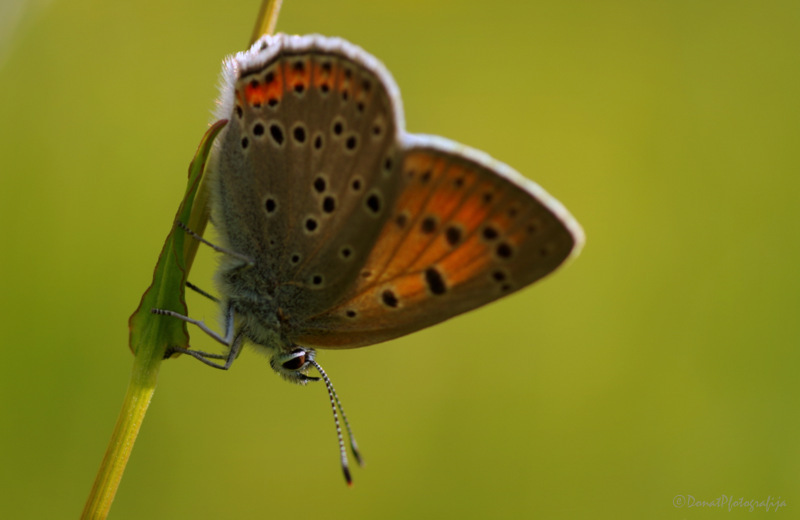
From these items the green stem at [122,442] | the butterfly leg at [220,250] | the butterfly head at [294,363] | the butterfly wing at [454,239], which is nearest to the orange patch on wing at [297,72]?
the butterfly wing at [454,239]

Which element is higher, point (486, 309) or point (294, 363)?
point (486, 309)

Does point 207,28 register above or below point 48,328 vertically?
above

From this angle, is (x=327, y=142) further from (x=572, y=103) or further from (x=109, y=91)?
(x=572, y=103)

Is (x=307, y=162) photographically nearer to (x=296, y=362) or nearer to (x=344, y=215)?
(x=344, y=215)

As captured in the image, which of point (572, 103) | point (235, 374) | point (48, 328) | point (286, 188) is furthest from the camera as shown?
point (572, 103)

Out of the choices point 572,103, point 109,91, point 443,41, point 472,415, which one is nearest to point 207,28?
point 109,91

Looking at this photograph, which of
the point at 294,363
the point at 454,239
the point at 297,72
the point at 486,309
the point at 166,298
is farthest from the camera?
the point at 486,309

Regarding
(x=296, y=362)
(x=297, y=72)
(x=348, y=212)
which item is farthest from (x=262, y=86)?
(x=296, y=362)

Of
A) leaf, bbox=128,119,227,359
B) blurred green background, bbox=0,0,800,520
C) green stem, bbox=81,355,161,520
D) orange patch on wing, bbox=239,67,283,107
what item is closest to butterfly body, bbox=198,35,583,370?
orange patch on wing, bbox=239,67,283,107
